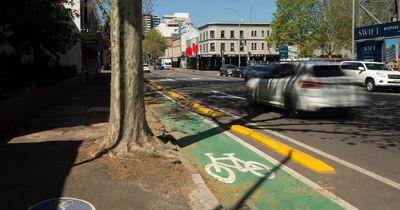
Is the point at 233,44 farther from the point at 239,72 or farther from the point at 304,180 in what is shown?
the point at 304,180

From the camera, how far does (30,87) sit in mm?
15828

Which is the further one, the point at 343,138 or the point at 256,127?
the point at 256,127

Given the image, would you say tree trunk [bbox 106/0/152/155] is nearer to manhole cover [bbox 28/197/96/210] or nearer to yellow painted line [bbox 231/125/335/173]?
manhole cover [bbox 28/197/96/210]

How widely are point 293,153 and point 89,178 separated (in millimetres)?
3802

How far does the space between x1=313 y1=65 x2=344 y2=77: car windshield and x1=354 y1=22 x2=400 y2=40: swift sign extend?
19.7 meters

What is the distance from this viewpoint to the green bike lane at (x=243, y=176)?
5.71 meters

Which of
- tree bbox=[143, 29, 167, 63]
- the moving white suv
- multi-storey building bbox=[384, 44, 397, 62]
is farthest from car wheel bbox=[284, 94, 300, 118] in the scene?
tree bbox=[143, 29, 167, 63]

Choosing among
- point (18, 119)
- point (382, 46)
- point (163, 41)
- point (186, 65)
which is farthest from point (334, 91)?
point (163, 41)

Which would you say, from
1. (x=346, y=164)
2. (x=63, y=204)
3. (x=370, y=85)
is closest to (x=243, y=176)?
(x=346, y=164)

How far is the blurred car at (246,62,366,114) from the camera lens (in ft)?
41.4

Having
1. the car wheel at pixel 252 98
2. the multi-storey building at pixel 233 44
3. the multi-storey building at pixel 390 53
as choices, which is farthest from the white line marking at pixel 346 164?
the multi-storey building at pixel 233 44

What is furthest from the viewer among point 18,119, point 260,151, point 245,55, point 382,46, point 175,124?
point 245,55

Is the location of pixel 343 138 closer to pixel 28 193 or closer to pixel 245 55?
pixel 28 193

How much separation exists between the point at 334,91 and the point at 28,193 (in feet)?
30.3
